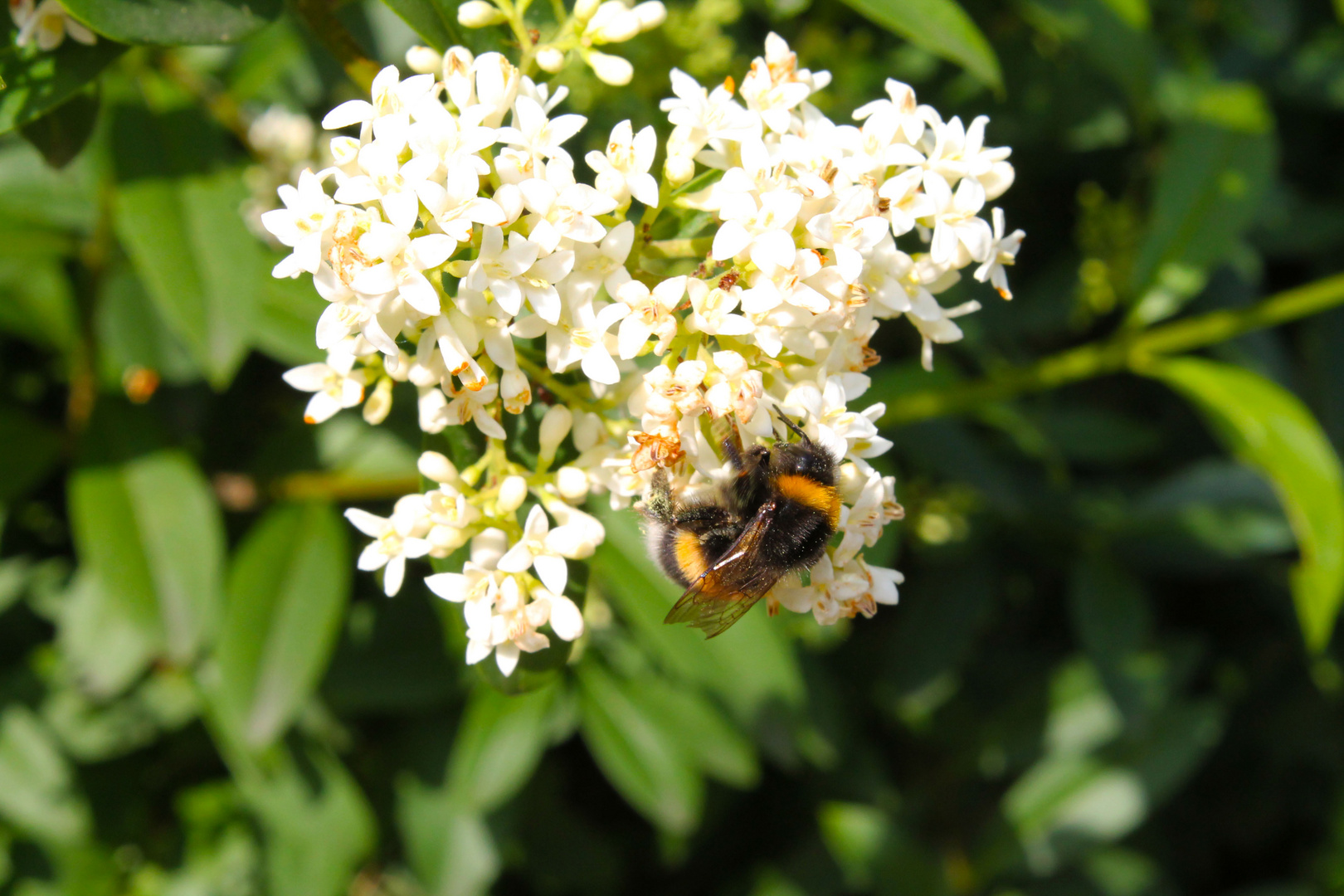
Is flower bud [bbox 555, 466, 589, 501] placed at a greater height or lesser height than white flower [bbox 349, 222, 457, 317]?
lesser

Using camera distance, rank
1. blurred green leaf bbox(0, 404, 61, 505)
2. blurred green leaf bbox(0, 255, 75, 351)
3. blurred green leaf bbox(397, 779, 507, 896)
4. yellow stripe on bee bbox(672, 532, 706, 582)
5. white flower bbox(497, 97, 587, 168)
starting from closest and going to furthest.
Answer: white flower bbox(497, 97, 587, 168) → yellow stripe on bee bbox(672, 532, 706, 582) → blurred green leaf bbox(0, 404, 61, 505) → blurred green leaf bbox(0, 255, 75, 351) → blurred green leaf bbox(397, 779, 507, 896)

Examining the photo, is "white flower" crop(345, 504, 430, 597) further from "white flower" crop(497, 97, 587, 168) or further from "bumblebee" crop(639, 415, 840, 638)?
"white flower" crop(497, 97, 587, 168)

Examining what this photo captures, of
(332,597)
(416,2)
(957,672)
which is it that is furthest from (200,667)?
(957,672)

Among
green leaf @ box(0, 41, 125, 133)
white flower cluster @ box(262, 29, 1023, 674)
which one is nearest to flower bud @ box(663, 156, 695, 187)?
white flower cluster @ box(262, 29, 1023, 674)

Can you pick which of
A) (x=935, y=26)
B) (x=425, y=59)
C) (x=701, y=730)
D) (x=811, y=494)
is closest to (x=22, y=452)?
(x=425, y=59)

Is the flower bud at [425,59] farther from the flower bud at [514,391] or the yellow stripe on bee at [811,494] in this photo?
the yellow stripe on bee at [811,494]

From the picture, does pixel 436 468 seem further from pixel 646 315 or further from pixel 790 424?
pixel 790 424

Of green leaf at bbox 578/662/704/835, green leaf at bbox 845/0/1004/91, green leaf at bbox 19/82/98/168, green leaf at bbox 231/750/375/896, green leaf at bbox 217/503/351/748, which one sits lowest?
green leaf at bbox 231/750/375/896
